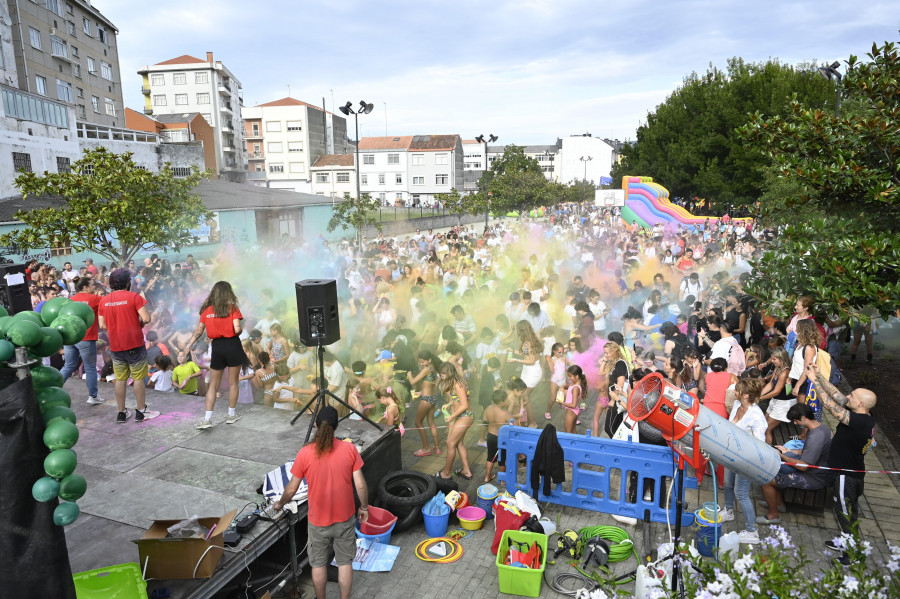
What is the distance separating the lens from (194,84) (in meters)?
59.3

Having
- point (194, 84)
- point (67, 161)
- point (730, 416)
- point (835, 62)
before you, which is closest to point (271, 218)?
point (67, 161)

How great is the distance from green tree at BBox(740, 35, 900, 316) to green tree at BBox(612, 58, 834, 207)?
27201 mm

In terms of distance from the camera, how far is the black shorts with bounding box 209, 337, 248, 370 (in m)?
6.06

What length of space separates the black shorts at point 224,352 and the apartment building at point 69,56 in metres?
34.0

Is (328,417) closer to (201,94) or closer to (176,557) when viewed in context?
(176,557)

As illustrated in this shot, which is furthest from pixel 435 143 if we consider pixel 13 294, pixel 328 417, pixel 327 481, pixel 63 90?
pixel 327 481

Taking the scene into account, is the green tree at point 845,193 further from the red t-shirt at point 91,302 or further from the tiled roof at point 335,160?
the tiled roof at point 335,160

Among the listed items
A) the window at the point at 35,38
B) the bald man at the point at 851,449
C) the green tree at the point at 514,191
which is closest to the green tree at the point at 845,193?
the bald man at the point at 851,449

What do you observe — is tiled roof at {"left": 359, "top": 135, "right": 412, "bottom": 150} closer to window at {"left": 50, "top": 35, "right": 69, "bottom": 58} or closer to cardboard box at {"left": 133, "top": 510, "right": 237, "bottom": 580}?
window at {"left": 50, "top": 35, "right": 69, "bottom": 58}

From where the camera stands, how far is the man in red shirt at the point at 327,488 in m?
4.13

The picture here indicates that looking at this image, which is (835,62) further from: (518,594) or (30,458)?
(30,458)

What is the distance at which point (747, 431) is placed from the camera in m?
5.18

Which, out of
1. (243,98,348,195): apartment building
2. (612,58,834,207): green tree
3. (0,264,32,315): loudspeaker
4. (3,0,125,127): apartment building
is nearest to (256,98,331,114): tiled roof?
(243,98,348,195): apartment building

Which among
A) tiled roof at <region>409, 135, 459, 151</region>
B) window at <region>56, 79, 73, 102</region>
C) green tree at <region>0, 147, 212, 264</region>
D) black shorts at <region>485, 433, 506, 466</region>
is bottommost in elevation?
black shorts at <region>485, 433, 506, 466</region>
